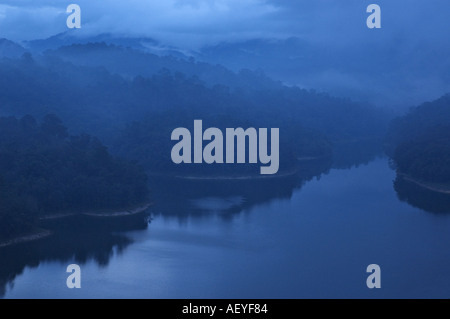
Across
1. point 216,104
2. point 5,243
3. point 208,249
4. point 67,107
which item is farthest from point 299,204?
point 216,104

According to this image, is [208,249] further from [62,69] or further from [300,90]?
[300,90]

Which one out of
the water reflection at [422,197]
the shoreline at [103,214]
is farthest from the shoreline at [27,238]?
the water reflection at [422,197]

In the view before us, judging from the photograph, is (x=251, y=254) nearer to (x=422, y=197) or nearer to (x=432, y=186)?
(x=422, y=197)

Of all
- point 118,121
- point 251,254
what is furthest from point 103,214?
point 118,121

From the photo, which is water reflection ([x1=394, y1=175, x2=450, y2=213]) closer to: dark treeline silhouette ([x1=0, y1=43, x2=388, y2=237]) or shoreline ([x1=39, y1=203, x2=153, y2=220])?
dark treeline silhouette ([x1=0, y1=43, x2=388, y2=237])

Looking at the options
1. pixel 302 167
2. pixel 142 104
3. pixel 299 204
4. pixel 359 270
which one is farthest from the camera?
pixel 142 104

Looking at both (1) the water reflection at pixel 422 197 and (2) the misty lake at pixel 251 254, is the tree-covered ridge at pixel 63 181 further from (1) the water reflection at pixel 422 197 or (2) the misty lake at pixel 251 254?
(1) the water reflection at pixel 422 197
